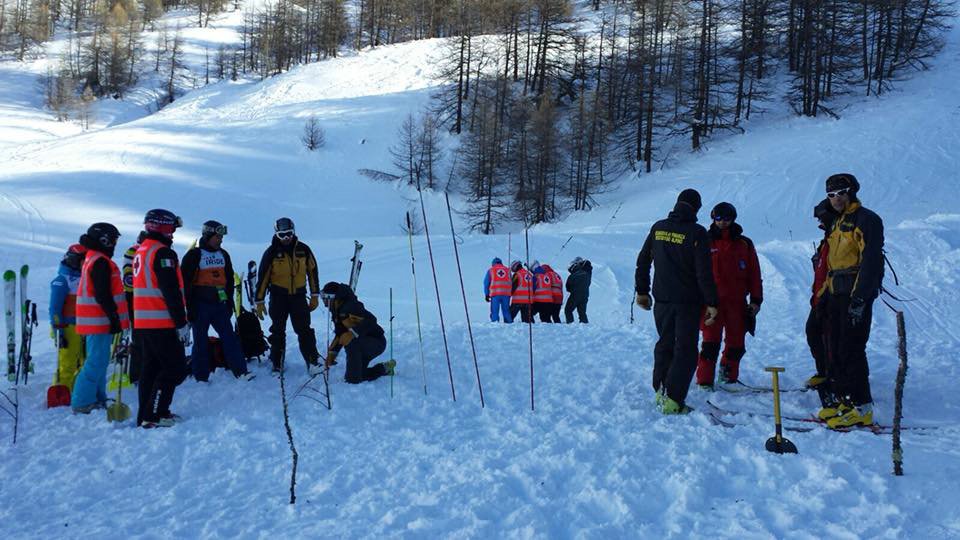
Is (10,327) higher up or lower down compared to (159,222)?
lower down

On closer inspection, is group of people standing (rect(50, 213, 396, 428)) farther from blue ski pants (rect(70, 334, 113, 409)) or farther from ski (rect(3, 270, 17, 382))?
ski (rect(3, 270, 17, 382))

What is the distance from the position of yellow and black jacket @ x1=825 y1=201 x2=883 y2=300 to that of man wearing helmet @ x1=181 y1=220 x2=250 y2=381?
572 centimetres

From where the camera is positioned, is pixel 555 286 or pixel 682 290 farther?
pixel 555 286

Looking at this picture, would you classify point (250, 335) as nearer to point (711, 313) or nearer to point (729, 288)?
point (711, 313)

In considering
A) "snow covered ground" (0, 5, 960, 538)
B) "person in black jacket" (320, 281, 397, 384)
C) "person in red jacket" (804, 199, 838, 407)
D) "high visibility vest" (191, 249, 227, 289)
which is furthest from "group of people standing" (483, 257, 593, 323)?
"high visibility vest" (191, 249, 227, 289)

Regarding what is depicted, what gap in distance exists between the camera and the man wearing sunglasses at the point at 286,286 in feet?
23.2

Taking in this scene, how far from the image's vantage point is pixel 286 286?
714 cm

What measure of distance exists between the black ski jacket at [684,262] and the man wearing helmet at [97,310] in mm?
4813

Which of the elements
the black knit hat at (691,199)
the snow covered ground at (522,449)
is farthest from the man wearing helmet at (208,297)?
the black knit hat at (691,199)

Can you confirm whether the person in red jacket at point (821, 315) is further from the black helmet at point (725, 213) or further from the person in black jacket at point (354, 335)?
the person in black jacket at point (354, 335)

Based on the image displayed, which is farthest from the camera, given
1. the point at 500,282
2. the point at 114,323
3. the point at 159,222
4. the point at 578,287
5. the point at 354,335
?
the point at 578,287

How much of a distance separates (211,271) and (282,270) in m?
0.76

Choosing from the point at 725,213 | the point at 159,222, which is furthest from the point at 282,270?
the point at 725,213

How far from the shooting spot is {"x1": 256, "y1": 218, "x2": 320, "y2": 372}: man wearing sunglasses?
23.2 ft
